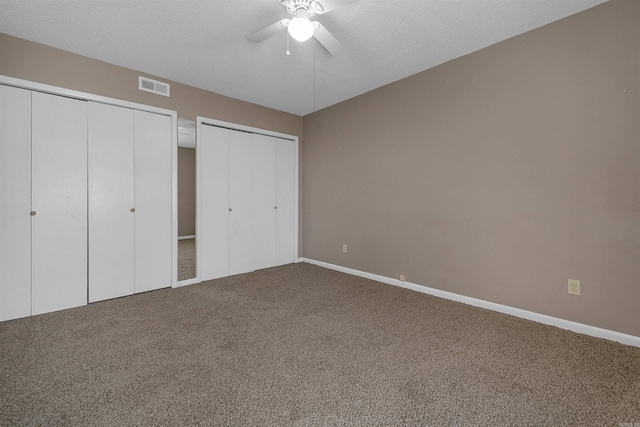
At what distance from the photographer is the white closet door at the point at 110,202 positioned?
9.69ft

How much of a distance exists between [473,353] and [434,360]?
0.32m

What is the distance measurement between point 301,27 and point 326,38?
371 millimetres

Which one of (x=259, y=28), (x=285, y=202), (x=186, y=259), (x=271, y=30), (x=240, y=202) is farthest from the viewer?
(x=285, y=202)

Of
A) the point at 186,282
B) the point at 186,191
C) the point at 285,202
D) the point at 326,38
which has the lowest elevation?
the point at 186,282

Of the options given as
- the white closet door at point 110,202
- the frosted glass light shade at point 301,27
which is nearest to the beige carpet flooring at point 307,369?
the white closet door at point 110,202

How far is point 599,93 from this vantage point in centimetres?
214

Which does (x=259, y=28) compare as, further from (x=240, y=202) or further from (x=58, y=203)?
(x=58, y=203)

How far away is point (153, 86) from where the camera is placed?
3293mm

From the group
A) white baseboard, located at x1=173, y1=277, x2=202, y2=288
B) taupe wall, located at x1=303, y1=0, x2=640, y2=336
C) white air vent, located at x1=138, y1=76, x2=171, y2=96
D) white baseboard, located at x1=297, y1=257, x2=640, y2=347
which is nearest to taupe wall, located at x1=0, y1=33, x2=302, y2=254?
white air vent, located at x1=138, y1=76, x2=171, y2=96

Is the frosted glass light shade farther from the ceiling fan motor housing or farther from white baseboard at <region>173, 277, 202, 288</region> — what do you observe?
white baseboard at <region>173, 277, 202, 288</region>

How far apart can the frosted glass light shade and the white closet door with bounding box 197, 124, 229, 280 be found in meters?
2.30

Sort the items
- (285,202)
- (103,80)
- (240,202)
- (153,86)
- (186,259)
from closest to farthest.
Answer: (103,80)
(153,86)
(186,259)
(240,202)
(285,202)

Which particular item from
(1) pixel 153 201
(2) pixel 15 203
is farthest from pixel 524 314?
(2) pixel 15 203

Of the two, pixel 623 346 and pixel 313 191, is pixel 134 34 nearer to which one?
pixel 313 191
